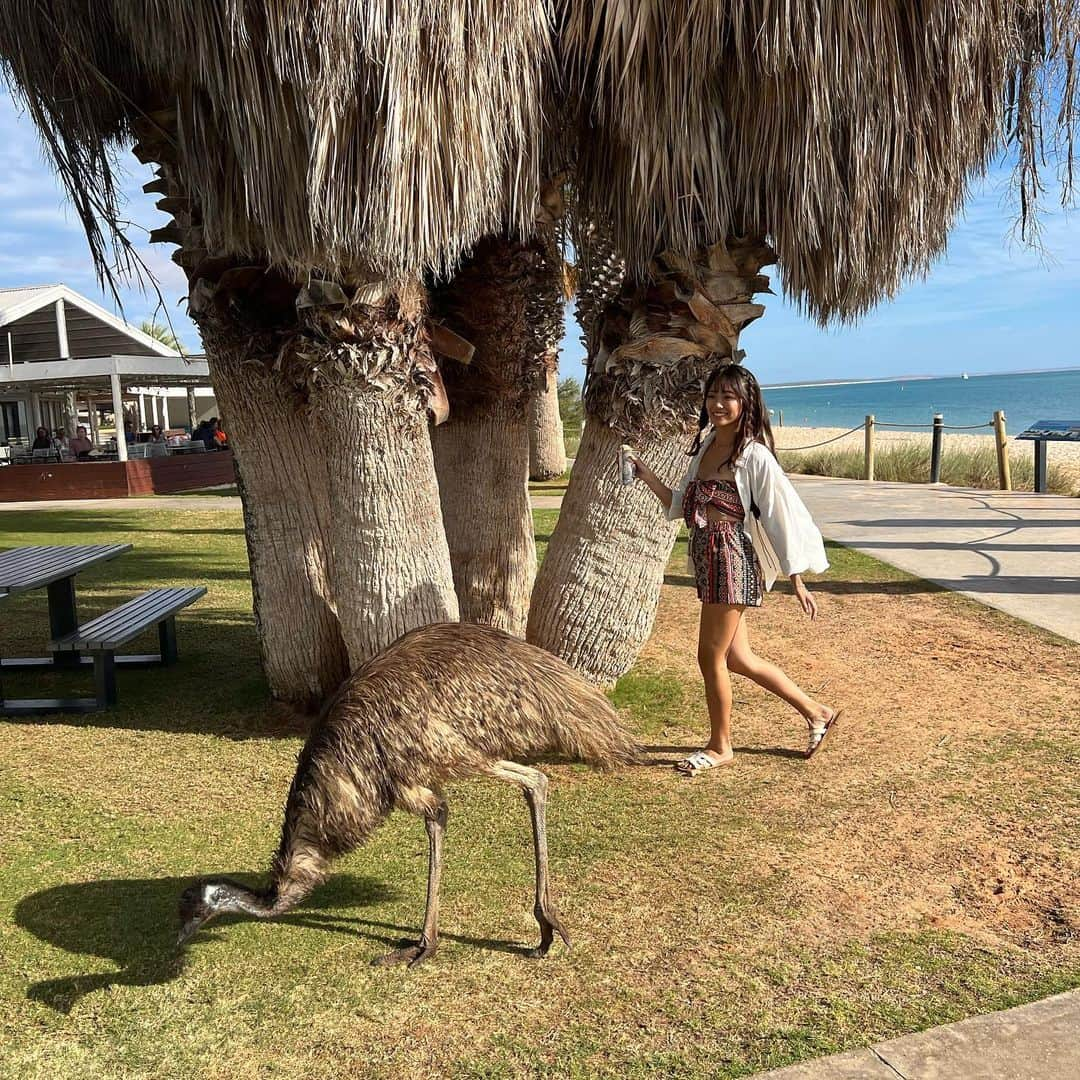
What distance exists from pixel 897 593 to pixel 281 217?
6585mm

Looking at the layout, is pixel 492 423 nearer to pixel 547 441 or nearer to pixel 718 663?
pixel 718 663

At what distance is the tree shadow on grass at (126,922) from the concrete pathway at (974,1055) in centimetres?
174

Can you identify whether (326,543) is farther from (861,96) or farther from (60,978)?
(861,96)

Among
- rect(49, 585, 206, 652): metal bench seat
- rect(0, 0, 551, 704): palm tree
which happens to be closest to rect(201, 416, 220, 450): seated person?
rect(49, 585, 206, 652): metal bench seat

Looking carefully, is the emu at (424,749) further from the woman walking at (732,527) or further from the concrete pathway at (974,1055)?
the woman walking at (732,527)

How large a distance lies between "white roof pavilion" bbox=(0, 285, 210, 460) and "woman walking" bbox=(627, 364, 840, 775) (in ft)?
62.2

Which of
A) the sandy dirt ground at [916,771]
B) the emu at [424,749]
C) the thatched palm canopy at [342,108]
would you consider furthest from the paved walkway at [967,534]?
the thatched palm canopy at [342,108]

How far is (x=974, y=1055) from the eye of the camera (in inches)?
116

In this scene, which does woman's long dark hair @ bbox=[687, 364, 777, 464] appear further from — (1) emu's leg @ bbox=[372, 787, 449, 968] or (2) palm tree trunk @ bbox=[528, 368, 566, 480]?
(2) palm tree trunk @ bbox=[528, 368, 566, 480]

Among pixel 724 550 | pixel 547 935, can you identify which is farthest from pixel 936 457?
pixel 547 935

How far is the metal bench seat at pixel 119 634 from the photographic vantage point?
6.15 m

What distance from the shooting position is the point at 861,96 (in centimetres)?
492

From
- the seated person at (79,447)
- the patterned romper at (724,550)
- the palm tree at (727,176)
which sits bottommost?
the patterned romper at (724,550)

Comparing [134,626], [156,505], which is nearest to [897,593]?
[134,626]
